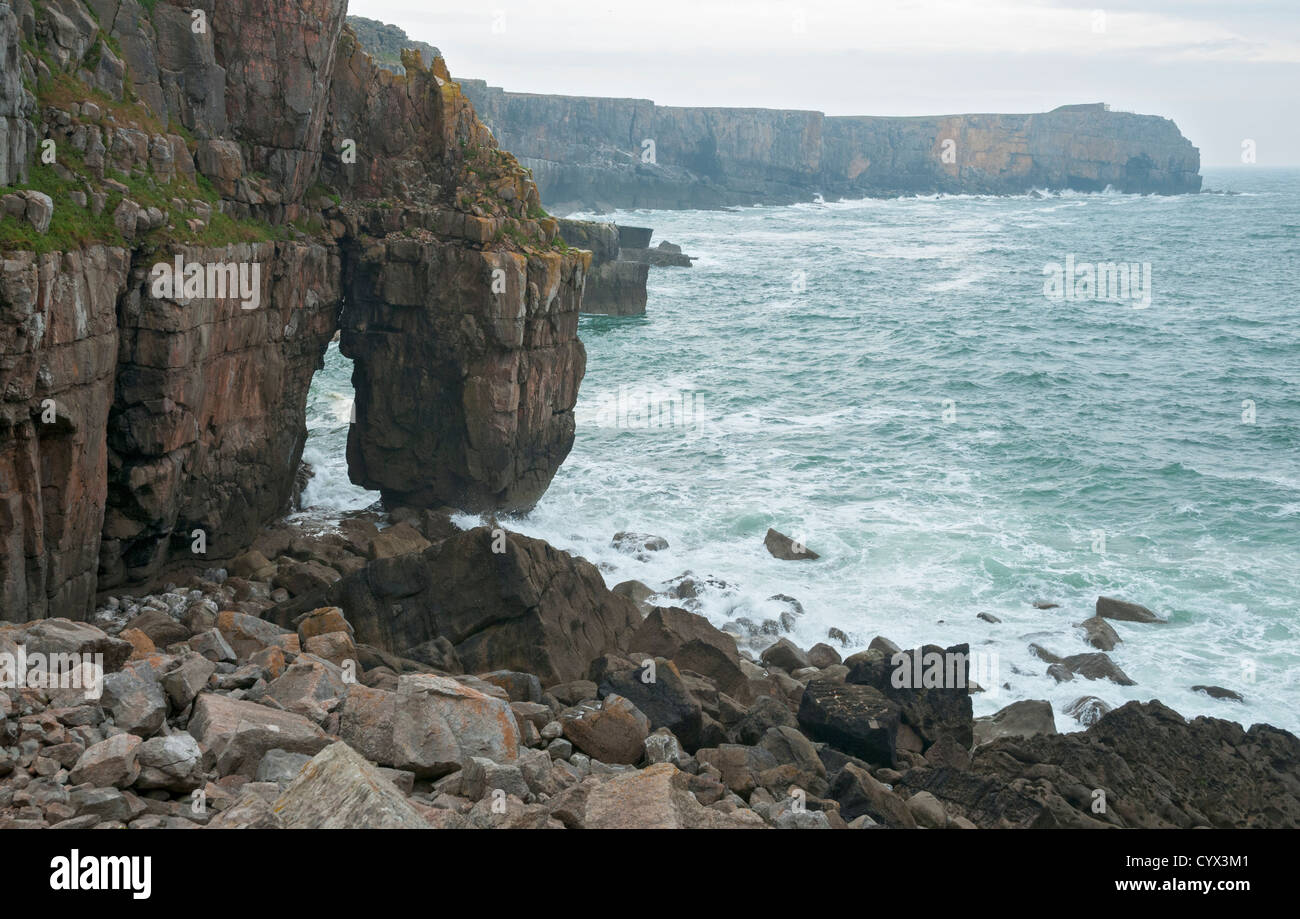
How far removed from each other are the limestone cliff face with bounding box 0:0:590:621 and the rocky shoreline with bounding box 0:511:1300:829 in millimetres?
2047

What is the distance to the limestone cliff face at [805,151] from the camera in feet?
463

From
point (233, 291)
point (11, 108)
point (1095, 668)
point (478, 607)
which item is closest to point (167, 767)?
point (478, 607)

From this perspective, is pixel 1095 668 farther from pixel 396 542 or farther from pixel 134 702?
pixel 134 702

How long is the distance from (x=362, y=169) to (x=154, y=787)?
20.2 m

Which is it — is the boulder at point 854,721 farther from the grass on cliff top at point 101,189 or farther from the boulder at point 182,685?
the grass on cliff top at point 101,189

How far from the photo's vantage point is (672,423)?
41781 mm

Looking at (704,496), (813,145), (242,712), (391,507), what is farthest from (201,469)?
(813,145)

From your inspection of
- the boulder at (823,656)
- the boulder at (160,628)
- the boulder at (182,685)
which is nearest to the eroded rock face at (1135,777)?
the boulder at (823,656)

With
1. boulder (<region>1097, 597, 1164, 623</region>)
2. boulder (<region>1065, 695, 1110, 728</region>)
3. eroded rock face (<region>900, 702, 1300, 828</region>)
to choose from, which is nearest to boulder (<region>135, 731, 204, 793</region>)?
eroded rock face (<region>900, 702, 1300, 828</region>)

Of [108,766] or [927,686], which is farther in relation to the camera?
[927,686]

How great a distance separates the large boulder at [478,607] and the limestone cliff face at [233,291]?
180 inches

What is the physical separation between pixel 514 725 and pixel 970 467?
26706 mm

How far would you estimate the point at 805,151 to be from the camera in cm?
16738

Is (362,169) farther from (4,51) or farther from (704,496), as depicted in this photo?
(704,496)
